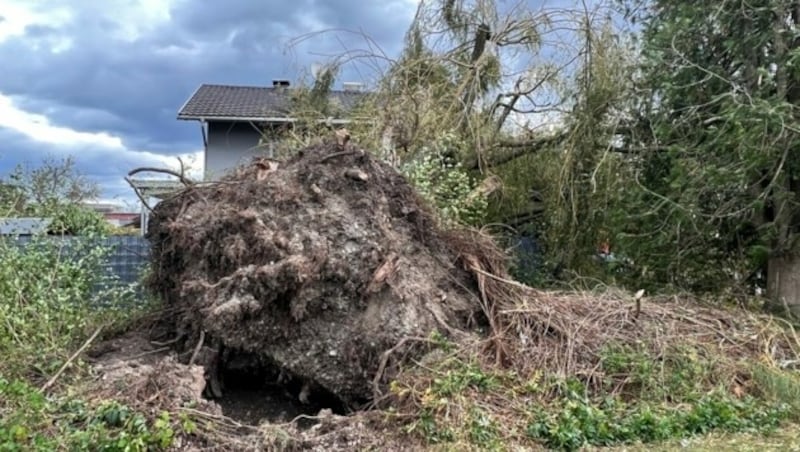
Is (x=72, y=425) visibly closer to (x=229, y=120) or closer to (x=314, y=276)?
(x=314, y=276)

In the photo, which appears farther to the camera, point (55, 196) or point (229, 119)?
point (229, 119)

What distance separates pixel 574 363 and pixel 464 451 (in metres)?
1.50

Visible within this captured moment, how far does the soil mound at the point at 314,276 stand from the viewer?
477 centimetres

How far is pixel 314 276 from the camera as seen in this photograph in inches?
189

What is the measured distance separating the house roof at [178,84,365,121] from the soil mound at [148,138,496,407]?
827cm

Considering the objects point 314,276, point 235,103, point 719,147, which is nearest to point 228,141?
point 235,103

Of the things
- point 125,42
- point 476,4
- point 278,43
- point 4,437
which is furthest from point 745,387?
point 125,42

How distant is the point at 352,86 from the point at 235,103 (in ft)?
29.1

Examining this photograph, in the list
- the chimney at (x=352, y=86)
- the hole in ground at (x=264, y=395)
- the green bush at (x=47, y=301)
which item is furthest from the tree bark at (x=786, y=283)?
the green bush at (x=47, y=301)

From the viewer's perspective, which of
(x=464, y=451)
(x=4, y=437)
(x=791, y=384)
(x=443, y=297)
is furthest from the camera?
(x=443, y=297)

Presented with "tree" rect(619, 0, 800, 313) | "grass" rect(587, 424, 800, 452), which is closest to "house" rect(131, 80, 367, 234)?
"tree" rect(619, 0, 800, 313)

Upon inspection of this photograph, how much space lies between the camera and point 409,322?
16.0ft

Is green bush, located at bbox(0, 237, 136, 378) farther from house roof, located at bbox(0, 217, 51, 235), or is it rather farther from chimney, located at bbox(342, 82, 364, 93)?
chimney, located at bbox(342, 82, 364, 93)

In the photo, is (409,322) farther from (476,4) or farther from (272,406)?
(476,4)
